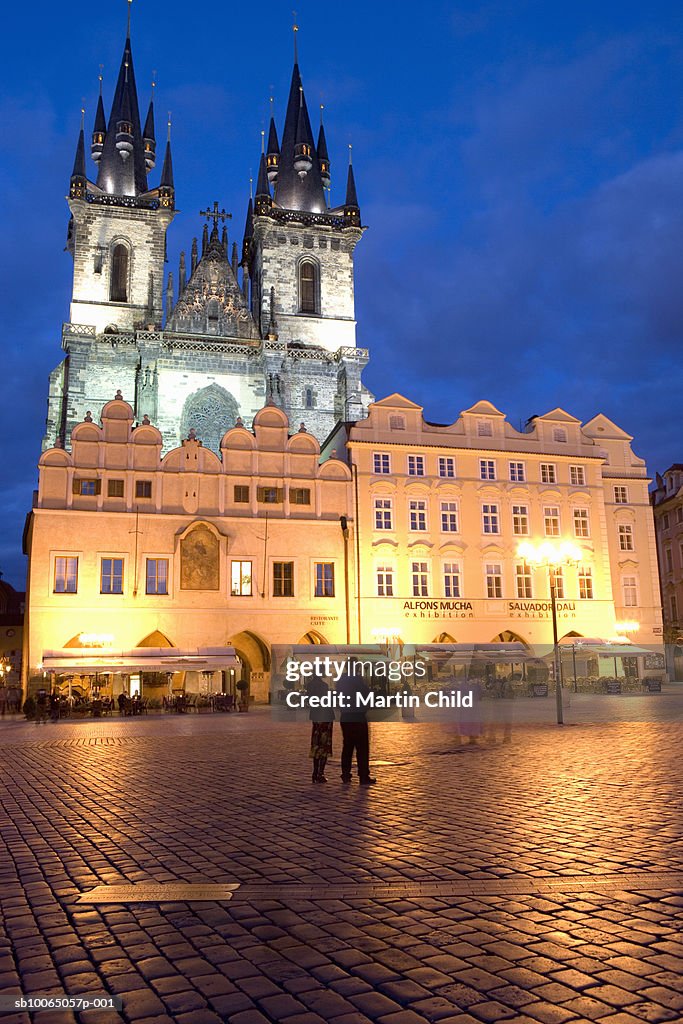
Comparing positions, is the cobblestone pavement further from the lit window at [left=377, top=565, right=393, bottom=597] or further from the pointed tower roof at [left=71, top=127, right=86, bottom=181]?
the pointed tower roof at [left=71, top=127, right=86, bottom=181]

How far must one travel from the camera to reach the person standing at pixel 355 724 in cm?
1177

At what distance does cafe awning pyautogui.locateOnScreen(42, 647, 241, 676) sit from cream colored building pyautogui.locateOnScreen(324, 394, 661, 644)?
808 centimetres

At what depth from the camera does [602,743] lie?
55.1 ft

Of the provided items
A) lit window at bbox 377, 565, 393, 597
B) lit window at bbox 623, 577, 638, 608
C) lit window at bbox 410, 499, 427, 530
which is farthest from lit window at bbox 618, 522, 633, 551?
lit window at bbox 377, 565, 393, 597

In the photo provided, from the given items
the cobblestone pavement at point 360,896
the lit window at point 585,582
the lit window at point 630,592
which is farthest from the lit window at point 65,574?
the lit window at point 630,592

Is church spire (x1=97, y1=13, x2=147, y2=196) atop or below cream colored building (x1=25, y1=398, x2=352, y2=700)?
atop

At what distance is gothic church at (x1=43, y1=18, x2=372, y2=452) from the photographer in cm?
5803

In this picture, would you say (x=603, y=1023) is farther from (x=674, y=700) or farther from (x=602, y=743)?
(x=674, y=700)

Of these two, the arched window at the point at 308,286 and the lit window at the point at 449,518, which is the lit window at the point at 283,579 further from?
the arched window at the point at 308,286

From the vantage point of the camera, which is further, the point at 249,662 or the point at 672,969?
the point at 249,662

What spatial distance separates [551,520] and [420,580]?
26.4 ft

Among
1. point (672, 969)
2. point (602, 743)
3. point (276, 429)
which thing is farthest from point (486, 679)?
point (672, 969)

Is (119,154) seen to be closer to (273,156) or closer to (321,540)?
(273,156)

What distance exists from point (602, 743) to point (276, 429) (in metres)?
27.5
